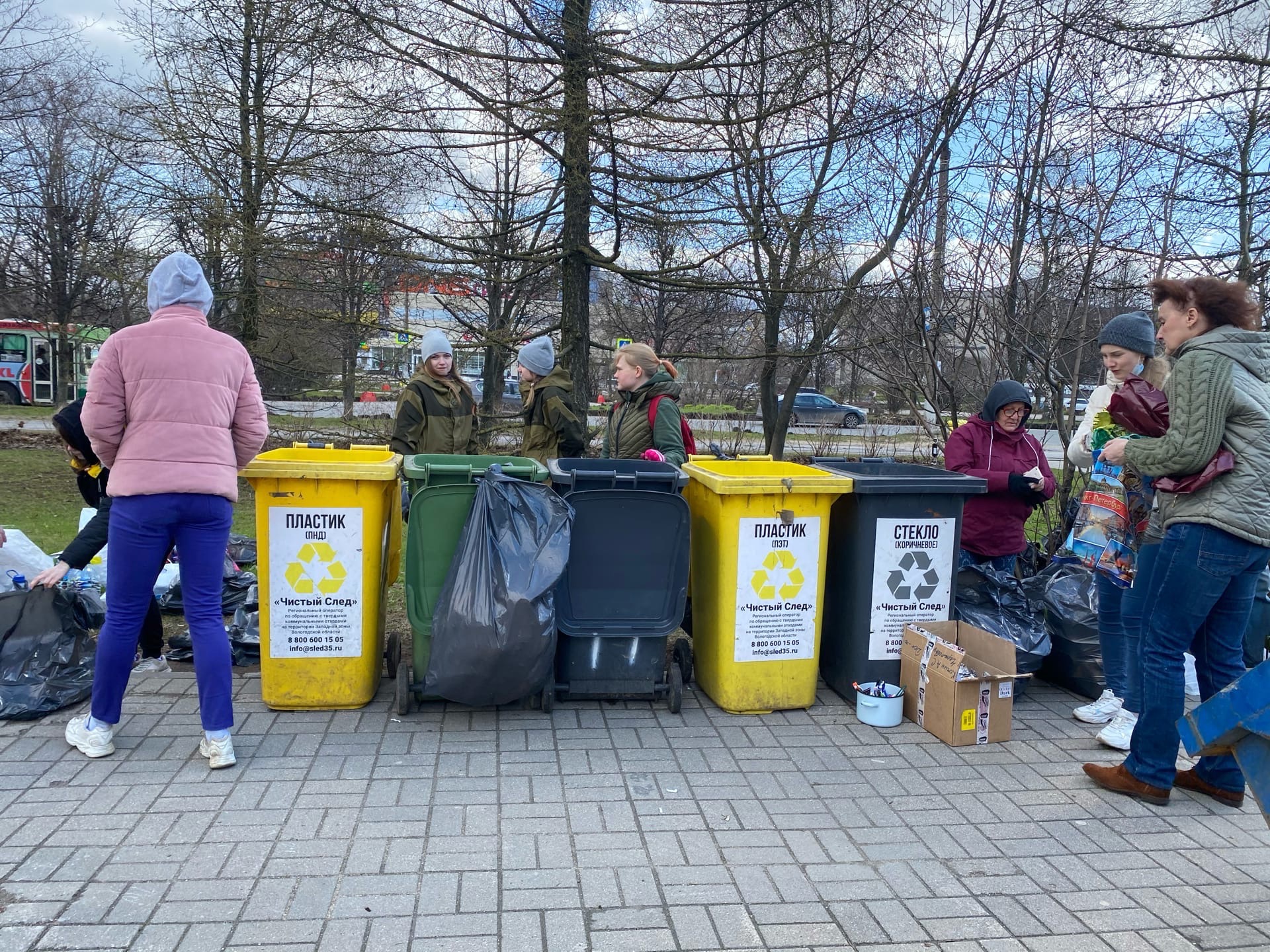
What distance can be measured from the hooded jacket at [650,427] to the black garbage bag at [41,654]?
110 inches

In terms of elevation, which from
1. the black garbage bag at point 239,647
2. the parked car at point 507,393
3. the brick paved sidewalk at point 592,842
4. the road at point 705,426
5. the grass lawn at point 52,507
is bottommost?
the brick paved sidewalk at point 592,842

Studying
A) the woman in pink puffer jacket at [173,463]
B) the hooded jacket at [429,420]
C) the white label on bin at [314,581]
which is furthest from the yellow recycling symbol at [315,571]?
the hooded jacket at [429,420]

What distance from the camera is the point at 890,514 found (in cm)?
446

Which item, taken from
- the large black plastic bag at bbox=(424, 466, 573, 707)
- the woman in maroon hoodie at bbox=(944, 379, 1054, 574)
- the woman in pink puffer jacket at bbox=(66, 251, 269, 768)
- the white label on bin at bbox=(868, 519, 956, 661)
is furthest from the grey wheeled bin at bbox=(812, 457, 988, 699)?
the woman in pink puffer jacket at bbox=(66, 251, 269, 768)

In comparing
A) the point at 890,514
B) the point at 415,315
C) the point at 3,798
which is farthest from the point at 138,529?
the point at 415,315

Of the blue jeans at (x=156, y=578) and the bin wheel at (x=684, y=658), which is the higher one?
the blue jeans at (x=156, y=578)

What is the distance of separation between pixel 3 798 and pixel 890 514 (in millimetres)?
3775

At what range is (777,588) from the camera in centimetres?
441

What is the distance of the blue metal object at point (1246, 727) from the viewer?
8.73 feet

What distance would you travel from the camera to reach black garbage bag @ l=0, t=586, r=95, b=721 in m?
4.08

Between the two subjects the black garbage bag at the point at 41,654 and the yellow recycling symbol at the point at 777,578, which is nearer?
the black garbage bag at the point at 41,654

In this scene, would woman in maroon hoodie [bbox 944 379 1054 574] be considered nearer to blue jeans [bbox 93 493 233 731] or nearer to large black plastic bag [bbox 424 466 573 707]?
large black plastic bag [bbox 424 466 573 707]

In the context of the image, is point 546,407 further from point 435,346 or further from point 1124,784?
point 1124,784

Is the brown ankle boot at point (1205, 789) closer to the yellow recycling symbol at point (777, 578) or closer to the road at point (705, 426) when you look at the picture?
the yellow recycling symbol at point (777, 578)
